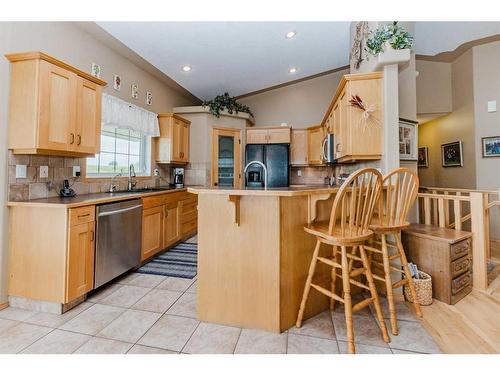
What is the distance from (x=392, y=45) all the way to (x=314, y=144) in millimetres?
2974

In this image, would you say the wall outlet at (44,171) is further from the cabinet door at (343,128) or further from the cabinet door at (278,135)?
the cabinet door at (278,135)

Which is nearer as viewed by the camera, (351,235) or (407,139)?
(351,235)

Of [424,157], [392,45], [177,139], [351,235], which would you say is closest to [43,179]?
[177,139]

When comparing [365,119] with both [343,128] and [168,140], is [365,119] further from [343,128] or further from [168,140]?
[168,140]

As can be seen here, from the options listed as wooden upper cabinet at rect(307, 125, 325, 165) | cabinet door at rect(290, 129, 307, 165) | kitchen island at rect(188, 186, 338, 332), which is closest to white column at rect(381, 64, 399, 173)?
kitchen island at rect(188, 186, 338, 332)

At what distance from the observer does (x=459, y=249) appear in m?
2.22

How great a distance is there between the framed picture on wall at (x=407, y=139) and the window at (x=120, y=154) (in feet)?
12.0

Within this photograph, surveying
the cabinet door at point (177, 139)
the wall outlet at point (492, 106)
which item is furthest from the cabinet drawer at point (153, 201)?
the wall outlet at point (492, 106)

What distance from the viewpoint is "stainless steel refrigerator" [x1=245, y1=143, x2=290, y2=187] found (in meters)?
5.04

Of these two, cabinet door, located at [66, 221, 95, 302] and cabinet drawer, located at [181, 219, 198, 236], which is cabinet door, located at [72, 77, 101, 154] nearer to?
cabinet door, located at [66, 221, 95, 302]

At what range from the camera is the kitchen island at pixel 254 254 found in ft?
5.69

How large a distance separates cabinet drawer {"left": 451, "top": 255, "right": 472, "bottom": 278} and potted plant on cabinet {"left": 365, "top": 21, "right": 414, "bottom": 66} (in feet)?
6.27

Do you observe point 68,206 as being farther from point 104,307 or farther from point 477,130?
point 477,130
